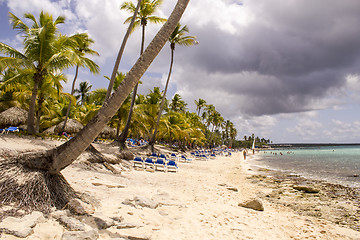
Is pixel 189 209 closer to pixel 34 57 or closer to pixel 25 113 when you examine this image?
pixel 34 57

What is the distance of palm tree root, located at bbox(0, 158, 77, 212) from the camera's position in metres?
3.92

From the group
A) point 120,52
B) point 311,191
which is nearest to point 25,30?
point 120,52

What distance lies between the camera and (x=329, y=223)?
23.1 feet

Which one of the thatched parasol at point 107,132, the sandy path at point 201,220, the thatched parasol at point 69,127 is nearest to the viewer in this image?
the sandy path at point 201,220

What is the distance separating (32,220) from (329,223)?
860 cm

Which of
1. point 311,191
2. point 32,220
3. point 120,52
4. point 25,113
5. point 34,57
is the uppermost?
point 120,52

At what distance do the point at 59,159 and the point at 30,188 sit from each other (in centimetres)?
75

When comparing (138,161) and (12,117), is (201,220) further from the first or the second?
(12,117)

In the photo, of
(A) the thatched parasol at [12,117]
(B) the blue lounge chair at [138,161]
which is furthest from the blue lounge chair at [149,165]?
(A) the thatched parasol at [12,117]

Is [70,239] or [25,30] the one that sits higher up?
[25,30]

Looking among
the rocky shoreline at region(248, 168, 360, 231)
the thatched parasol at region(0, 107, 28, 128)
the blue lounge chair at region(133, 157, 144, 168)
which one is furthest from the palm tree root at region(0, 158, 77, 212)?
the thatched parasol at region(0, 107, 28, 128)

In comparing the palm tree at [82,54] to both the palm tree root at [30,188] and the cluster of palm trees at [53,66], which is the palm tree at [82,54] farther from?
the palm tree root at [30,188]

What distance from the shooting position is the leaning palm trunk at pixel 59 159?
14.1 feet

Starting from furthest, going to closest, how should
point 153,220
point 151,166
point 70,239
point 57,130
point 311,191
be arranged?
point 57,130
point 151,166
point 311,191
point 153,220
point 70,239
